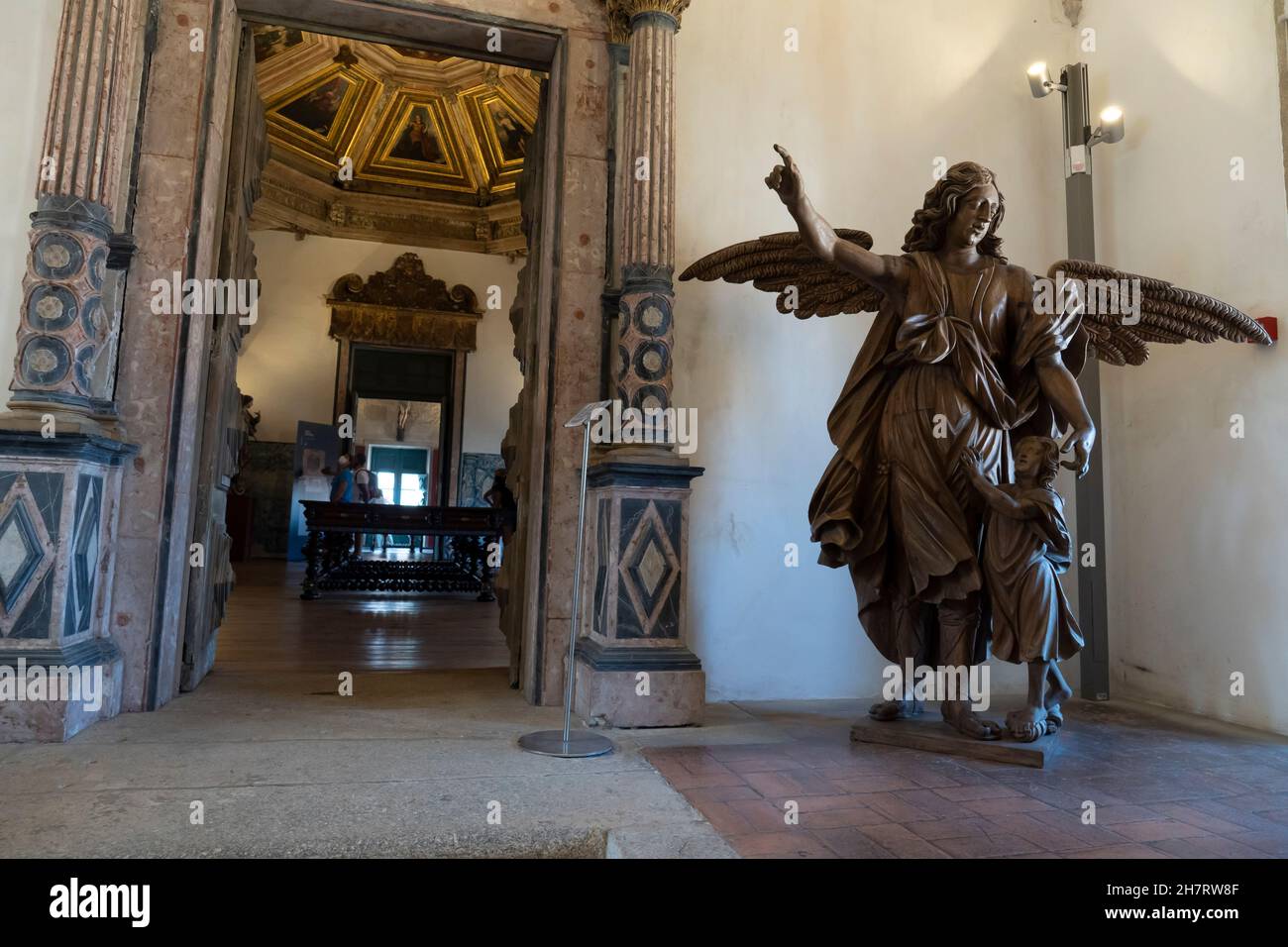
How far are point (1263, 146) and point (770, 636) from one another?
337 centimetres

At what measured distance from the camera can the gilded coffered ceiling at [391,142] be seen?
11812mm

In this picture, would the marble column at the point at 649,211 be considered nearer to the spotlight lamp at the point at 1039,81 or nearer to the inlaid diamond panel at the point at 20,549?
the spotlight lamp at the point at 1039,81

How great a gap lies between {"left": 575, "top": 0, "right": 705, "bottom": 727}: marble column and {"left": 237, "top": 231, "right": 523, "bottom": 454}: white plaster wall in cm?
1076

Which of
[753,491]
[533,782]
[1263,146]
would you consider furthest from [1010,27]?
[533,782]

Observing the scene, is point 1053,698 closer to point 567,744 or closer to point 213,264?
point 567,744

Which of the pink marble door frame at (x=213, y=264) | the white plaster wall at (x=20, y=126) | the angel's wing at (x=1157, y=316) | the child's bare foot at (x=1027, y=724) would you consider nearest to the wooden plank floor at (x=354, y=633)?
the pink marble door frame at (x=213, y=264)

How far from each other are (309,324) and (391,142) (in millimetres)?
3247

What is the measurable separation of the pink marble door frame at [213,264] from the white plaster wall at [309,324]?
1050cm

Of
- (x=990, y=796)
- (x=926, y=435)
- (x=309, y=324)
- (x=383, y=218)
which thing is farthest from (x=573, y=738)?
(x=383, y=218)

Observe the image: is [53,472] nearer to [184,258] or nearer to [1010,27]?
[184,258]

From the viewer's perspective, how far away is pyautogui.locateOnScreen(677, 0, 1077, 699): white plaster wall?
454 cm

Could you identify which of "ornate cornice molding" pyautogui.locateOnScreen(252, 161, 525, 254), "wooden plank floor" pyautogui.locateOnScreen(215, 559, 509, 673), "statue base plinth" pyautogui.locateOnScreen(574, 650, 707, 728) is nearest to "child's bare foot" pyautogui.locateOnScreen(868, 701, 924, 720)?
"statue base plinth" pyautogui.locateOnScreen(574, 650, 707, 728)

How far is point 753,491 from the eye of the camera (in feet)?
15.1

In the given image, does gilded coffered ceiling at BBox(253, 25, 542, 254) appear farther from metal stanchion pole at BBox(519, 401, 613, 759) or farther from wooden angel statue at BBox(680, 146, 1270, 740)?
metal stanchion pole at BBox(519, 401, 613, 759)
